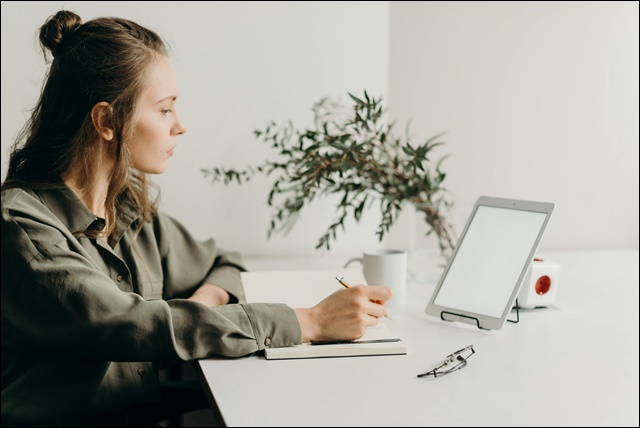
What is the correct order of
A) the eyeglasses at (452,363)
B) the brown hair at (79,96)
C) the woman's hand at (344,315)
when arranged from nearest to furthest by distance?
the eyeglasses at (452,363)
the woman's hand at (344,315)
the brown hair at (79,96)

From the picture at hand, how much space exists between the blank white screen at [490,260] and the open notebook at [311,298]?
16 centimetres

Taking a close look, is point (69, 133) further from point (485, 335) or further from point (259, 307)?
point (485, 335)

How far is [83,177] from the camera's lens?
4.21 ft

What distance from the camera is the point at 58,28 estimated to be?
4.12 ft

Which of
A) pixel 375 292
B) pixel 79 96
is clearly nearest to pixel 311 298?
pixel 375 292

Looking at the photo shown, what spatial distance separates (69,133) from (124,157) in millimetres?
101

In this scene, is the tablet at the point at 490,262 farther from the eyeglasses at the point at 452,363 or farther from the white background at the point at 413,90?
the white background at the point at 413,90

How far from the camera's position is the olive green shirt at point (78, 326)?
1028 millimetres

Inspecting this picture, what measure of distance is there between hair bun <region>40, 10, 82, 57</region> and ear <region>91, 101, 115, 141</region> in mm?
126

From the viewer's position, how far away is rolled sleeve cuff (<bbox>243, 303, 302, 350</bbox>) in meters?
1.09

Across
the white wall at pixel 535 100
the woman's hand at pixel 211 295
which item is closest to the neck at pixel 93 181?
the woman's hand at pixel 211 295

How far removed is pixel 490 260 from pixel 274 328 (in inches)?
17.5

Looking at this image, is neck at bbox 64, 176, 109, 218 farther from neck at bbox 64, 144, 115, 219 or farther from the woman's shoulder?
the woman's shoulder

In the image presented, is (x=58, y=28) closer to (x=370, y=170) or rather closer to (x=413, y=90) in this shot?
(x=370, y=170)
